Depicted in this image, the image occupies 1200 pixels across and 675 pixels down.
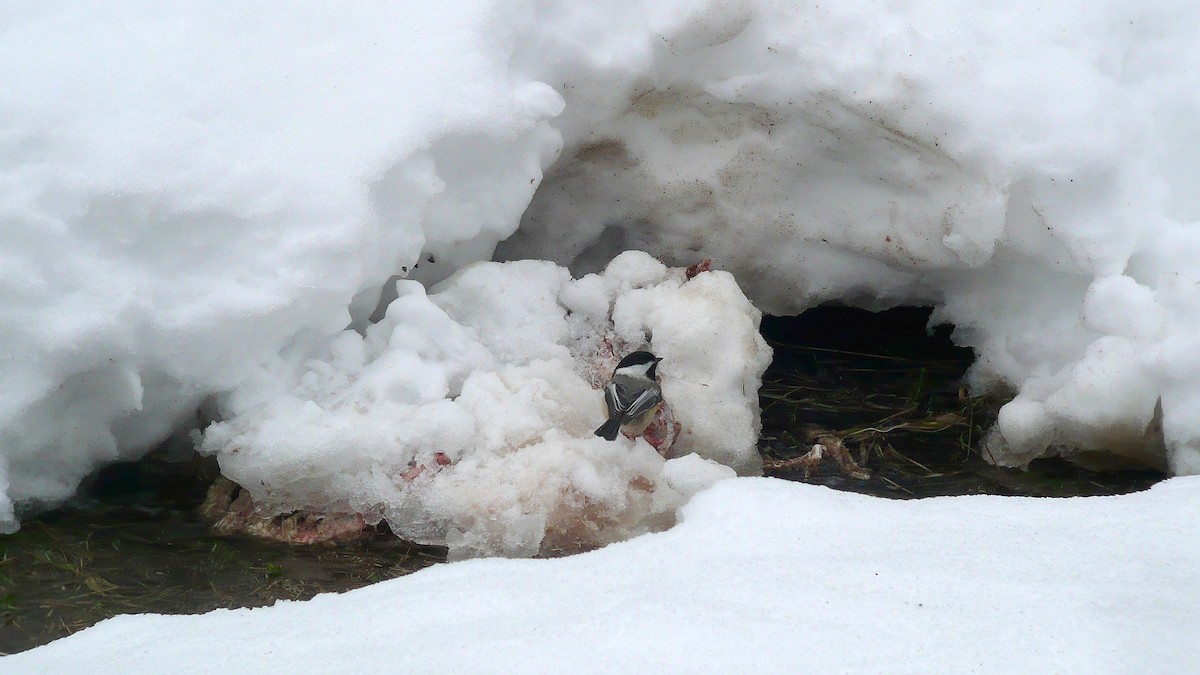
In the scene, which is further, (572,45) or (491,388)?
(572,45)

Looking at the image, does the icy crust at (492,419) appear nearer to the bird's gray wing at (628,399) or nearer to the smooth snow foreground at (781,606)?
the bird's gray wing at (628,399)

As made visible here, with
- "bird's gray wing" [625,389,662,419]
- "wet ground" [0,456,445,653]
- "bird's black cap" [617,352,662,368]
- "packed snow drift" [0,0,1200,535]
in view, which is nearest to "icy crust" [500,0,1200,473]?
"packed snow drift" [0,0,1200,535]

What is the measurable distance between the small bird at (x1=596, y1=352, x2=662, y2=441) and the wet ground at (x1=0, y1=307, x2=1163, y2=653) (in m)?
0.53

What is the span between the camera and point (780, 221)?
3963mm

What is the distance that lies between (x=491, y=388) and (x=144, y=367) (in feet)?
3.46

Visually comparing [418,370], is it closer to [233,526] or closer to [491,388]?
[491,388]

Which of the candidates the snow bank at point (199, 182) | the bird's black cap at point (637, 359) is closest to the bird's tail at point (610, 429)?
the bird's black cap at point (637, 359)

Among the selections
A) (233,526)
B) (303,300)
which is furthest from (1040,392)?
(233,526)

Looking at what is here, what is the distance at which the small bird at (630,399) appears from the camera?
10.3ft

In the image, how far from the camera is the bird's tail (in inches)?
123

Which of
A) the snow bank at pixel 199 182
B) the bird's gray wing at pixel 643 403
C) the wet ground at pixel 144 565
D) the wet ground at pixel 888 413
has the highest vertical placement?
the snow bank at pixel 199 182

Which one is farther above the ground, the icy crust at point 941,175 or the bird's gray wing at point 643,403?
the icy crust at point 941,175

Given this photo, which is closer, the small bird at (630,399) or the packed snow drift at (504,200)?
the packed snow drift at (504,200)

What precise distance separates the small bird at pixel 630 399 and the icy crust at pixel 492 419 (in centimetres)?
7
